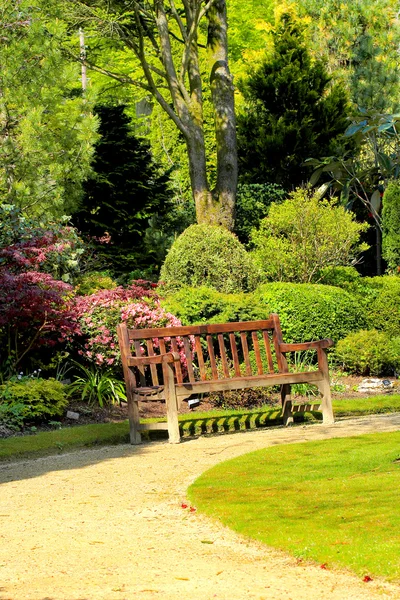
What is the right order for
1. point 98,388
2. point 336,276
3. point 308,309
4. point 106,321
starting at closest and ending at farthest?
point 98,388, point 106,321, point 308,309, point 336,276

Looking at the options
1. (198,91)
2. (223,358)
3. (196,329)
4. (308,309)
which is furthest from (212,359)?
(198,91)

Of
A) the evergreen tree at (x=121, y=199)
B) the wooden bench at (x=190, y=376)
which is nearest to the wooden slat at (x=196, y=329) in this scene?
the wooden bench at (x=190, y=376)

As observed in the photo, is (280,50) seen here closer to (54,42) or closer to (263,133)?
(263,133)

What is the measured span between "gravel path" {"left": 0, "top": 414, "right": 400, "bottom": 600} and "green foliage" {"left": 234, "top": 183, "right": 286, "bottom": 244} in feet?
36.2

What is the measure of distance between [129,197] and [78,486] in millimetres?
12575

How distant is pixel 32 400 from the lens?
411 inches

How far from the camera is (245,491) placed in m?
6.79

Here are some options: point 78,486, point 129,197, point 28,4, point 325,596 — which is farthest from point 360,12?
point 325,596

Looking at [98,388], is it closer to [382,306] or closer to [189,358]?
[189,358]

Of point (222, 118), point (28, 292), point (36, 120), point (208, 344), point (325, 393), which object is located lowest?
point (325, 393)

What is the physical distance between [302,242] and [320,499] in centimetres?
986

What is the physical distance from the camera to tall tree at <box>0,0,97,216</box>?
46.6ft

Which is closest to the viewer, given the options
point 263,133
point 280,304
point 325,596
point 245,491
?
point 325,596

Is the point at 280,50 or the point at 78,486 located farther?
the point at 280,50
